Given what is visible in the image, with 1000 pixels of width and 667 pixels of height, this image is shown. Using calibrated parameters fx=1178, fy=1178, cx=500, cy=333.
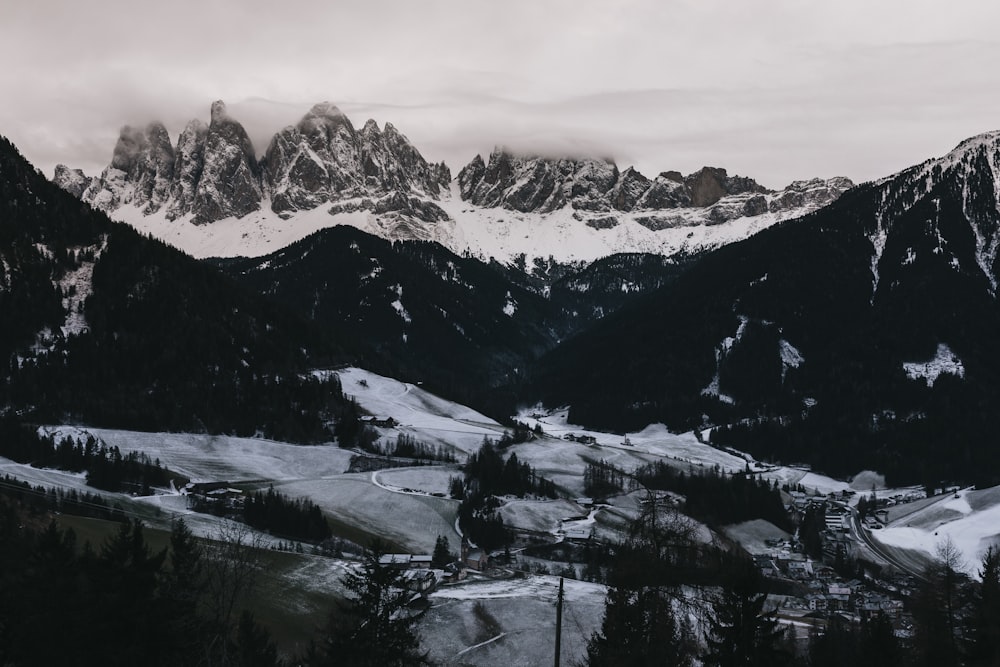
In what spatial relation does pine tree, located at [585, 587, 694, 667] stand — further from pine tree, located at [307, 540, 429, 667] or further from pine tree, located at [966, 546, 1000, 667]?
pine tree, located at [966, 546, 1000, 667]

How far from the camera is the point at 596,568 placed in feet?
505

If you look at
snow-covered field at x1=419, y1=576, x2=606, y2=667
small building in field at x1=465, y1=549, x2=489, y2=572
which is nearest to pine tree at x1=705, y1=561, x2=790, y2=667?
snow-covered field at x1=419, y1=576, x2=606, y2=667

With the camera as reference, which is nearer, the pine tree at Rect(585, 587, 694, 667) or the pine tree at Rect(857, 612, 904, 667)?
the pine tree at Rect(585, 587, 694, 667)

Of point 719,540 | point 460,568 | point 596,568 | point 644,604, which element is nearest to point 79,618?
point 644,604

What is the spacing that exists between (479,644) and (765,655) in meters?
57.0

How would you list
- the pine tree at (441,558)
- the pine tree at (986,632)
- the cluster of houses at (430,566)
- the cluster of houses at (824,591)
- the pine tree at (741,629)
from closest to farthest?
1. the pine tree at (741,629)
2. the pine tree at (986,632)
3. the cluster of houses at (430,566)
4. the cluster of houses at (824,591)
5. the pine tree at (441,558)

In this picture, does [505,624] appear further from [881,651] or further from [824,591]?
[824,591]

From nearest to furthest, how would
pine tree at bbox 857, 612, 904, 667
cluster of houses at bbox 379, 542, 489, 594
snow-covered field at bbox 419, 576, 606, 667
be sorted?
pine tree at bbox 857, 612, 904, 667, snow-covered field at bbox 419, 576, 606, 667, cluster of houses at bbox 379, 542, 489, 594

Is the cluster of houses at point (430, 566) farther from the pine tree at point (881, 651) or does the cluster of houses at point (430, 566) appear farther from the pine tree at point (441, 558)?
the pine tree at point (881, 651)

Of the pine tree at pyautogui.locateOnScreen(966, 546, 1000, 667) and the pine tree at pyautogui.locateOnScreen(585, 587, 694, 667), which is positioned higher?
the pine tree at pyautogui.locateOnScreen(585, 587, 694, 667)

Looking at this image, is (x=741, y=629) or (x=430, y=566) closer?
(x=741, y=629)

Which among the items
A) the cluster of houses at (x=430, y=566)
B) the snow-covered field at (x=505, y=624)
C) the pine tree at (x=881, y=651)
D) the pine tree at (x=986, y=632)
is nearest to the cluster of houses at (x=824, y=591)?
the snow-covered field at (x=505, y=624)

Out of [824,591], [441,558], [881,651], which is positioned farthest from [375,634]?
[824,591]

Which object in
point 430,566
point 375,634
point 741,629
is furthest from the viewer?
point 430,566
